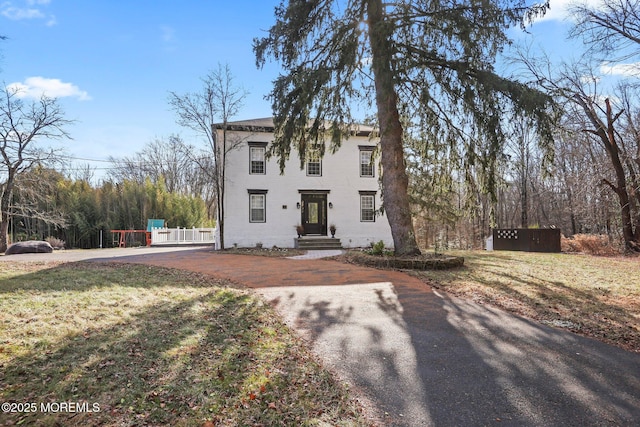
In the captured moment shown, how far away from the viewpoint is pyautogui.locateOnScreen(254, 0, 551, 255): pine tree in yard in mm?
7723

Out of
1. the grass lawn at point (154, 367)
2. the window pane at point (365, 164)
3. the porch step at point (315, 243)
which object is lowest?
the grass lawn at point (154, 367)

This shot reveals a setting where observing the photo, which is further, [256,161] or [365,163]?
[365,163]

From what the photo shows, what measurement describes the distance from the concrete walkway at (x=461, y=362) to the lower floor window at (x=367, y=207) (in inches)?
415

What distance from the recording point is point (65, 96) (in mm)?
15250

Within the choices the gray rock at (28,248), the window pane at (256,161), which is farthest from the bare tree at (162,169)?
the gray rock at (28,248)

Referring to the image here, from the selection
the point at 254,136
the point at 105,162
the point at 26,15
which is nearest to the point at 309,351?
the point at 26,15

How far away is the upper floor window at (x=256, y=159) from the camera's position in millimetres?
15398

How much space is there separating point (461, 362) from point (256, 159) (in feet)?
44.2

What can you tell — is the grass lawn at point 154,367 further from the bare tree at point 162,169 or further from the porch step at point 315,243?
the bare tree at point 162,169

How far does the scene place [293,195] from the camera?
1571cm

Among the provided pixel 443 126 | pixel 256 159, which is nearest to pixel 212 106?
pixel 256 159

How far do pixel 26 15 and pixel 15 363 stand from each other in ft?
25.4

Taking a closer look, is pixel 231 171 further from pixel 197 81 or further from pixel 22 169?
pixel 22 169

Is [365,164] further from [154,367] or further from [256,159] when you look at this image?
[154,367]
